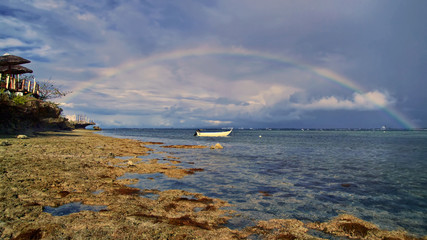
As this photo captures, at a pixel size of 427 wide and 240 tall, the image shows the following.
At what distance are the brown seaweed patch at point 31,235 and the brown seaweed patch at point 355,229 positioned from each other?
8.66 meters

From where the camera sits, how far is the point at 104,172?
13.5m

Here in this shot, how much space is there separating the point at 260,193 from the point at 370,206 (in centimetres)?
475

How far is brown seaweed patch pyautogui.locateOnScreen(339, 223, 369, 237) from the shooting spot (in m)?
7.00

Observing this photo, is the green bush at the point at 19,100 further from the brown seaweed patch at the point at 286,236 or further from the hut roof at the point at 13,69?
the brown seaweed patch at the point at 286,236

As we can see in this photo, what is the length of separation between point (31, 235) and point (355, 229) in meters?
9.23

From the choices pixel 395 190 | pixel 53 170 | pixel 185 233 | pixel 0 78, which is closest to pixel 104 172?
pixel 53 170

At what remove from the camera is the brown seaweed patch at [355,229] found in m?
7.00

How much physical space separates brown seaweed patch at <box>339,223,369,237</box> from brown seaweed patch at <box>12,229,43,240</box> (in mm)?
8660

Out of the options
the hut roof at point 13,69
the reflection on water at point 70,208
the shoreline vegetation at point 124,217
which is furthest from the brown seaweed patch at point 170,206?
the hut roof at point 13,69

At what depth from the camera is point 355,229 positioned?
7.29 metres

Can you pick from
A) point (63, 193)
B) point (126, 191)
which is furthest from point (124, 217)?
point (63, 193)

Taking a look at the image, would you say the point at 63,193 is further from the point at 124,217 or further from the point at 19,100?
the point at 19,100

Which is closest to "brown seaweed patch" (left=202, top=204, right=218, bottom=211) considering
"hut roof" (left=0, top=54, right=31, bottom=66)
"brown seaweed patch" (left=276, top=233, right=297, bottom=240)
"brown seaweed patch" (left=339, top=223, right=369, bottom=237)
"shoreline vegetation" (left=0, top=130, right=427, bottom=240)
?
"shoreline vegetation" (left=0, top=130, right=427, bottom=240)

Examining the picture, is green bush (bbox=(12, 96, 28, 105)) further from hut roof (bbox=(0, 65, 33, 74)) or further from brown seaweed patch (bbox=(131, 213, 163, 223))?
brown seaweed patch (bbox=(131, 213, 163, 223))
